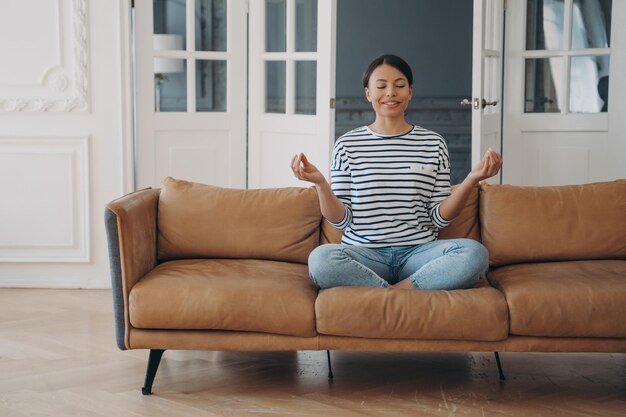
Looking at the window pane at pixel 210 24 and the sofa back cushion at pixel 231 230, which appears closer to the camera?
the sofa back cushion at pixel 231 230

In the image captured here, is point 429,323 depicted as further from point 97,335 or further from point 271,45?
point 271,45

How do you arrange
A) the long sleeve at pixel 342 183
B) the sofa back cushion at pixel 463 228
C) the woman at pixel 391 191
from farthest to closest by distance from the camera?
the sofa back cushion at pixel 463 228, the long sleeve at pixel 342 183, the woman at pixel 391 191

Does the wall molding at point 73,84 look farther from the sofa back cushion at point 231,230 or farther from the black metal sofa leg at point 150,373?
the black metal sofa leg at point 150,373

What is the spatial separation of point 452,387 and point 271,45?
2.65 meters

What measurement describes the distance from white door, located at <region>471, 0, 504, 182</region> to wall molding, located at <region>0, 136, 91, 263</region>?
212 cm

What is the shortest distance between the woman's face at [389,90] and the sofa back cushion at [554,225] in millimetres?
529

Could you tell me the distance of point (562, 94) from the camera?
5.56 m

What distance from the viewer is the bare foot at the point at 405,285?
3143 mm

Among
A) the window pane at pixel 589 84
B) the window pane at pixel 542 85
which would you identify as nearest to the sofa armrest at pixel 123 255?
the window pane at pixel 542 85

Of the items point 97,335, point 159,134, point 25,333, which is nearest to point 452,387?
point 97,335

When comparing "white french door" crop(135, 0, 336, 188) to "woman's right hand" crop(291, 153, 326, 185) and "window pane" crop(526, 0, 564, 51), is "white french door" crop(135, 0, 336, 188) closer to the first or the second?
"window pane" crop(526, 0, 564, 51)

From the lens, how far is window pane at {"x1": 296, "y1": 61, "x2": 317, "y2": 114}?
515cm

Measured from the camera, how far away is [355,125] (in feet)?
24.1

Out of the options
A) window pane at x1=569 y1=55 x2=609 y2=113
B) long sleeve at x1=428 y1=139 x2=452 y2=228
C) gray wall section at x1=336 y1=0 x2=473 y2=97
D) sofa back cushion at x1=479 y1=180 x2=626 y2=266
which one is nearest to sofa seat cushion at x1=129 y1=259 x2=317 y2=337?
long sleeve at x1=428 y1=139 x2=452 y2=228
